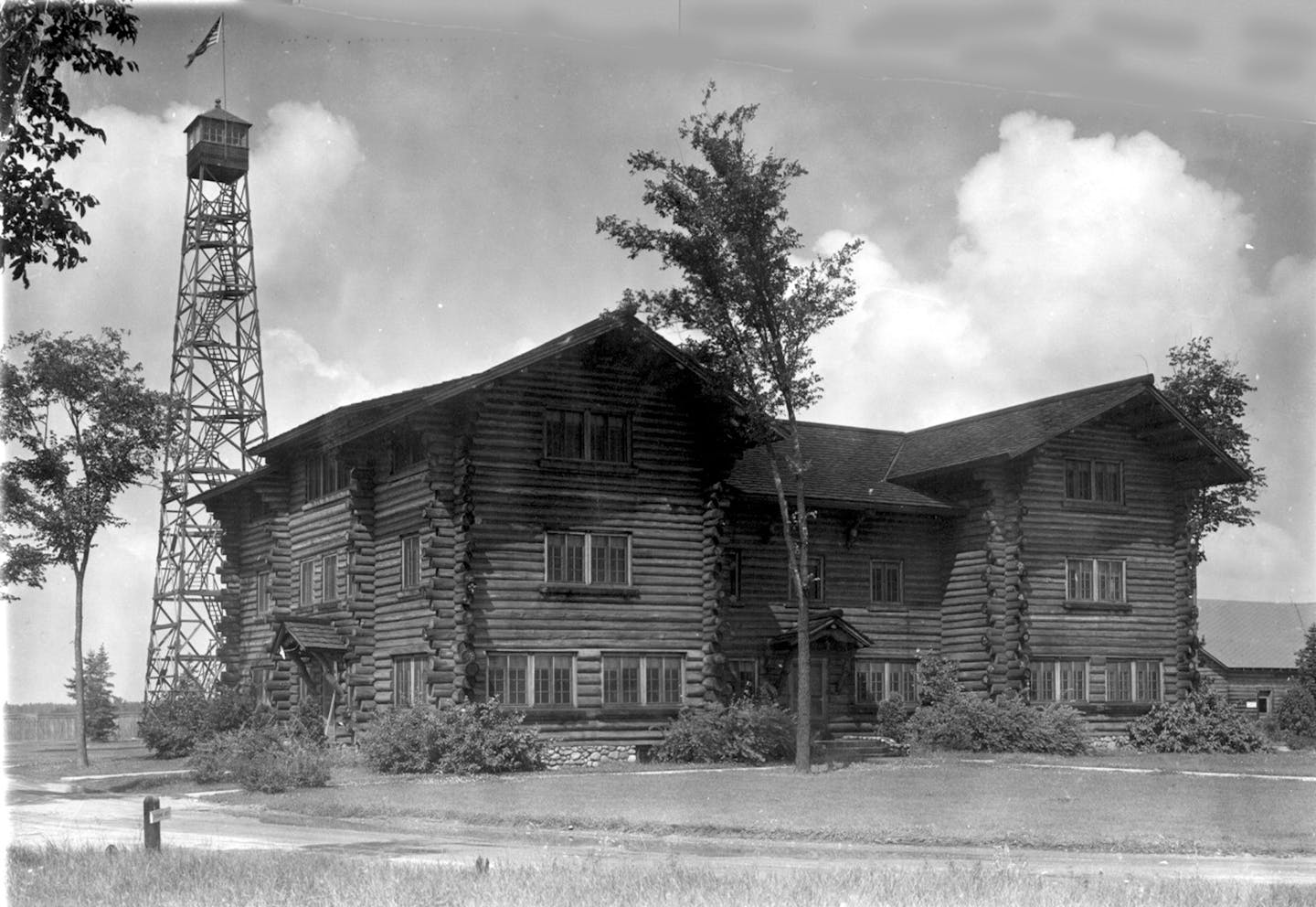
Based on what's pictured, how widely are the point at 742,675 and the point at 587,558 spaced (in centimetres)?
663

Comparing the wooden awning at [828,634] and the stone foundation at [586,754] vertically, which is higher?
the wooden awning at [828,634]

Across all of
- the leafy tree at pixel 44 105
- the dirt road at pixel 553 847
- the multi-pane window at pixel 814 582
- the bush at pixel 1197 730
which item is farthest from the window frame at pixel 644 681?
the leafy tree at pixel 44 105

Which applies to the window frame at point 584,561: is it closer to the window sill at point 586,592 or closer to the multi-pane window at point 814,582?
the window sill at point 586,592

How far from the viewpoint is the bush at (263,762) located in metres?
27.9

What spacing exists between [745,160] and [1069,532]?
17.7 metres

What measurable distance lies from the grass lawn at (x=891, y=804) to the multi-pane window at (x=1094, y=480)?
36.7 feet

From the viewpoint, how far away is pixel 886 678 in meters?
42.7

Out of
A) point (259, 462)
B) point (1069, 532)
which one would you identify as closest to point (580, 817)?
point (1069, 532)

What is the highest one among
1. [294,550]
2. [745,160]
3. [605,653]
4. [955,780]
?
[745,160]

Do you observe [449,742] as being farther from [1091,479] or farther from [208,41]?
[1091,479]

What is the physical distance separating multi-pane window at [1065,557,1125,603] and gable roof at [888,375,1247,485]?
156 inches

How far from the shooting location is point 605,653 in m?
36.4

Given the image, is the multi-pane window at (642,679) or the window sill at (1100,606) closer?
the multi-pane window at (642,679)

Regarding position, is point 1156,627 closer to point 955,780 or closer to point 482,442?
point 955,780
